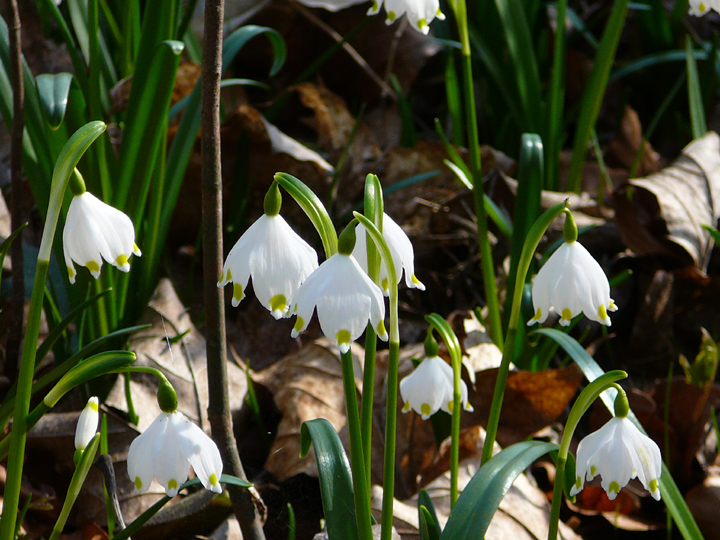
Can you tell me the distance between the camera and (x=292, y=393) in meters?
1.61

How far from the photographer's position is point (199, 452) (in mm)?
893

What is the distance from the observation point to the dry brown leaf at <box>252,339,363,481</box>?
4.85 ft

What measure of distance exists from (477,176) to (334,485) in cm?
91

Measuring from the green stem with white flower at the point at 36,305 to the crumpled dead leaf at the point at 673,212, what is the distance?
1701 millimetres

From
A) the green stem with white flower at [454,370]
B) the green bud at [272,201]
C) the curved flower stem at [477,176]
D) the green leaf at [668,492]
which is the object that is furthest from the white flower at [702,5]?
the green bud at [272,201]

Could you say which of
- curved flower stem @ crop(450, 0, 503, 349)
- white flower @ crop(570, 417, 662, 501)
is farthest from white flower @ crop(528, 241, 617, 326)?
curved flower stem @ crop(450, 0, 503, 349)

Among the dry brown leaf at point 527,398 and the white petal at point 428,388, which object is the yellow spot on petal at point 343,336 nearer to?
the white petal at point 428,388

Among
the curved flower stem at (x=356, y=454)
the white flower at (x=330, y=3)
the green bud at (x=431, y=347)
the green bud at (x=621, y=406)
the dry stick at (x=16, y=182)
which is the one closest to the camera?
the curved flower stem at (x=356, y=454)

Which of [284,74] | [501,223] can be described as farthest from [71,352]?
[284,74]

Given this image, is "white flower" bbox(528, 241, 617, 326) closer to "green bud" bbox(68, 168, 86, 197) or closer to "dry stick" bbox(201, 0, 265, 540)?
"dry stick" bbox(201, 0, 265, 540)

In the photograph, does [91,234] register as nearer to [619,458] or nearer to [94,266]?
[94,266]

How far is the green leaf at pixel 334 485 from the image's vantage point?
98cm

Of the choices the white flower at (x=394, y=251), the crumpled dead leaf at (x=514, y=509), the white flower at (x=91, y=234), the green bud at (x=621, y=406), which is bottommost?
the crumpled dead leaf at (x=514, y=509)

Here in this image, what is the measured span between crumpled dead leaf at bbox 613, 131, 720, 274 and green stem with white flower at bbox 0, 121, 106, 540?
170 centimetres
